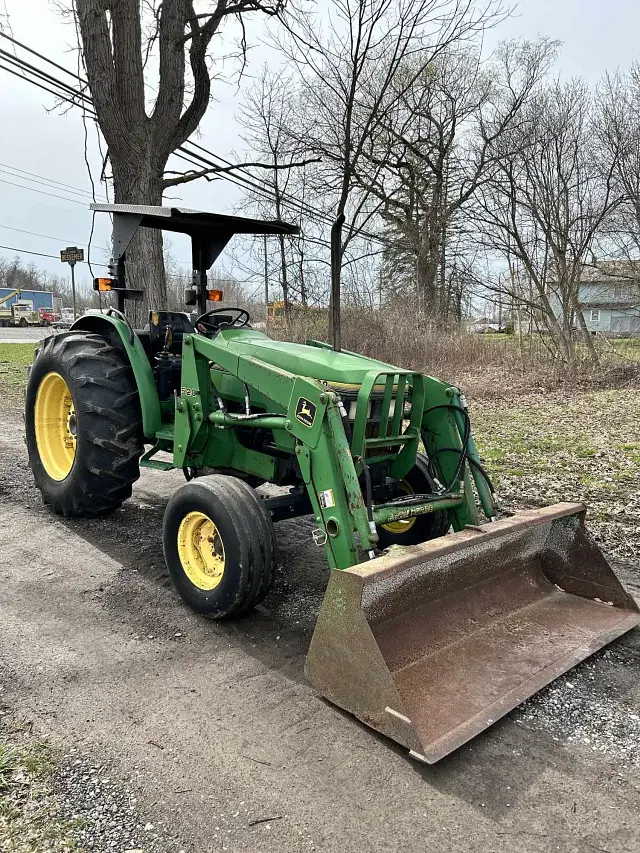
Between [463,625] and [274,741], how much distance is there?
115 centimetres

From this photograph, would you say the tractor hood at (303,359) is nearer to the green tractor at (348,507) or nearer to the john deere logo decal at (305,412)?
the green tractor at (348,507)

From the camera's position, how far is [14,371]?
51.0 ft

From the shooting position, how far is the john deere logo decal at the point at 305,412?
3.44m

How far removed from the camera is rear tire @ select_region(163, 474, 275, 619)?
343 centimetres

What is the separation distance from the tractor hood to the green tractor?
1 cm

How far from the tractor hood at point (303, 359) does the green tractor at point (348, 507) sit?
0.01 m

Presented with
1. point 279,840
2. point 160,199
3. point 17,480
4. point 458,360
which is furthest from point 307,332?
point 279,840

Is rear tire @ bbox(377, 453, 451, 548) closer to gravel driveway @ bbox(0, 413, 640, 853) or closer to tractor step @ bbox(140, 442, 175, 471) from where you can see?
gravel driveway @ bbox(0, 413, 640, 853)

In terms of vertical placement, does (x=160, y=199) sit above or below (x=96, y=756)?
above

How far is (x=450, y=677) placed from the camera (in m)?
2.94

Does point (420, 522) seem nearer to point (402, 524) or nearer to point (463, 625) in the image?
point (402, 524)

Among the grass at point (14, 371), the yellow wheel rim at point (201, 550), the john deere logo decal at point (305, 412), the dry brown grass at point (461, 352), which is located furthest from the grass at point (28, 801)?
the dry brown grass at point (461, 352)

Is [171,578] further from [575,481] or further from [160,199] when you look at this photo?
[160,199]

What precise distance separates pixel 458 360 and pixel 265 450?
12482mm
